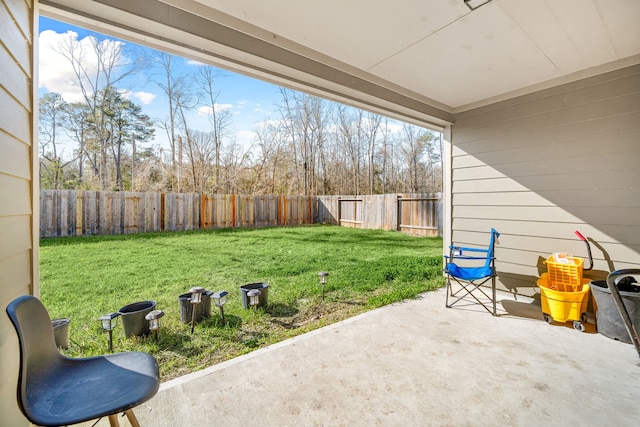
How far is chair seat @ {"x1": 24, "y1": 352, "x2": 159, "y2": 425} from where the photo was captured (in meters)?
0.89

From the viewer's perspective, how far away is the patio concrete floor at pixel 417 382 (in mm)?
1467

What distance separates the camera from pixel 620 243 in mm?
2500

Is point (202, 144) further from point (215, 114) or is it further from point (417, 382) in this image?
point (417, 382)

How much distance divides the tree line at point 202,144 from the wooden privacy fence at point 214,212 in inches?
105

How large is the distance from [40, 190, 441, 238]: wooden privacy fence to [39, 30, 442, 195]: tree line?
8.74 feet

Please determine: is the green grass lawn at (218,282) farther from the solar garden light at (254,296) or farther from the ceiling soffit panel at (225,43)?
the ceiling soffit panel at (225,43)

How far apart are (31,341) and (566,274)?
3.66 m

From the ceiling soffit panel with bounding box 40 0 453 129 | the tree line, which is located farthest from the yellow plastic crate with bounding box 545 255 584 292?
the tree line

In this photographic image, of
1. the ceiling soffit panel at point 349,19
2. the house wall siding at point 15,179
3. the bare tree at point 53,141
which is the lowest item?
the house wall siding at point 15,179

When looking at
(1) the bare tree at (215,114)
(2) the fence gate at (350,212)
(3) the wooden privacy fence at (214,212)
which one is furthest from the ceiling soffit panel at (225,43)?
(1) the bare tree at (215,114)

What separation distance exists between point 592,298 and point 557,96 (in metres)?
1.97

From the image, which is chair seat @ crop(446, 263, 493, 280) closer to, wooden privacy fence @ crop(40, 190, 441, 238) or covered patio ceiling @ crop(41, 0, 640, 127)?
covered patio ceiling @ crop(41, 0, 640, 127)

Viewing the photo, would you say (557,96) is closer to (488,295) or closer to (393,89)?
(393,89)

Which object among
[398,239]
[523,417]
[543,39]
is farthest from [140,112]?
[523,417]
